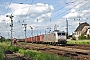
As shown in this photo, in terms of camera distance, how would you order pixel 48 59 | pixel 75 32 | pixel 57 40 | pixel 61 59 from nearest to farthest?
pixel 61 59 < pixel 48 59 < pixel 57 40 < pixel 75 32

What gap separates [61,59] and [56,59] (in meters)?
0.55

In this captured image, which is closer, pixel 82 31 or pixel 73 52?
pixel 73 52

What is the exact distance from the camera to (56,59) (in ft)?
49.9

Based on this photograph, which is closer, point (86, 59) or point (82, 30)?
point (86, 59)

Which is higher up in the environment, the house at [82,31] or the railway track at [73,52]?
the house at [82,31]

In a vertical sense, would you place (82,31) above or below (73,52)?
above

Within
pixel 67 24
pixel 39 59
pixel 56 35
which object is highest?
pixel 67 24

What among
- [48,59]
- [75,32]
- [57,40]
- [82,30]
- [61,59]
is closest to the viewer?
[61,59]

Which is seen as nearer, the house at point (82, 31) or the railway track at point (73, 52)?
the railway track at point (73, 52)

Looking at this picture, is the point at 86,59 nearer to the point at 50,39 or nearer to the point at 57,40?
the point at 57,40

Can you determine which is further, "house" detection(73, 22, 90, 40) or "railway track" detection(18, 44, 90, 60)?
"house" detection(73, 22, 90, 40)

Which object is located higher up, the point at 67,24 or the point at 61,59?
the point at 67,24

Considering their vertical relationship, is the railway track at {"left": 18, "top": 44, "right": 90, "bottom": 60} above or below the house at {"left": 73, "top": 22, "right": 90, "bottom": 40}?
below

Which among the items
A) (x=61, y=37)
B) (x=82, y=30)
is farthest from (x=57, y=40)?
(x=82, y=30)
